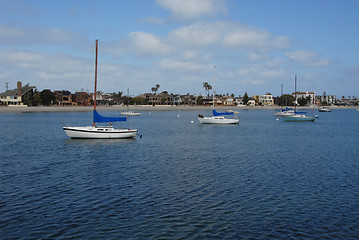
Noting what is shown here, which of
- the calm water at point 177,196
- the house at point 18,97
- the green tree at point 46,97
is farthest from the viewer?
the green tree at point 46,97

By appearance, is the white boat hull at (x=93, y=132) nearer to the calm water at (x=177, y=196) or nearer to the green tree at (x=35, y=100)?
the calm water at (x=177, y=196)

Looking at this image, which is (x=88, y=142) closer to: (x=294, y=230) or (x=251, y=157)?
(x=251, y=157)

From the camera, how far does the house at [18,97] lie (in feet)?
525

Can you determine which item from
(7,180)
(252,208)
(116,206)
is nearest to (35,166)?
(7,180)

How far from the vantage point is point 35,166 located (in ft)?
91.9

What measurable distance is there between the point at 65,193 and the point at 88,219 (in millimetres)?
4886

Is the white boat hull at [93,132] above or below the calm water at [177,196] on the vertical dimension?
above

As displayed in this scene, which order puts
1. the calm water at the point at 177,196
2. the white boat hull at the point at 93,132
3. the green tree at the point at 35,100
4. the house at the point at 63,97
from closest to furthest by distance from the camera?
1. the calm water at the point at 177,196
2. the white boat hull at the point at 93,132
3. the green tree at the point at 35,100
4. the house at the point at 63,97

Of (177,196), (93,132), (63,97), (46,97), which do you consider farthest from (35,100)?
(177,196)

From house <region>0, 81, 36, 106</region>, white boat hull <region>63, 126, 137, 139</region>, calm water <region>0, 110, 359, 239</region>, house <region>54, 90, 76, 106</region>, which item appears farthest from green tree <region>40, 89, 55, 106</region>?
calm water <region>0, 110, 359, 239</region>

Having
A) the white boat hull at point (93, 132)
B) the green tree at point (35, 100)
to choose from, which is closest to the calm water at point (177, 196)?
the white boat hull at point (93, 132)

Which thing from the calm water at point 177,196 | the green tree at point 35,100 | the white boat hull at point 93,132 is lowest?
the calm water at point 177,196

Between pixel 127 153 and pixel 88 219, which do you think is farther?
pixel 127 153

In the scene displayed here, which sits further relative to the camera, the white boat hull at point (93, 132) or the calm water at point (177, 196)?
the white boat hull at point (93, 132)
